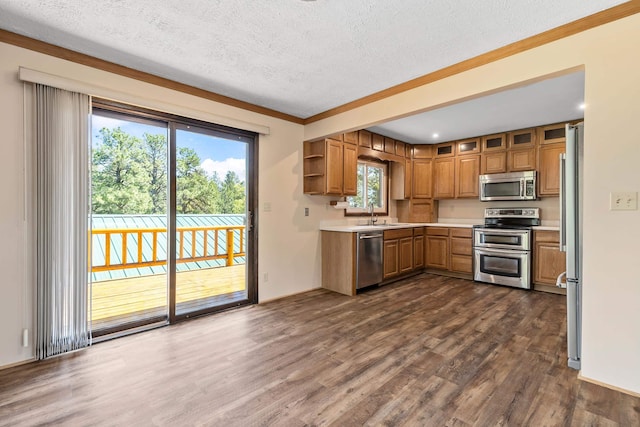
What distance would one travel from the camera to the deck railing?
439 centimetres

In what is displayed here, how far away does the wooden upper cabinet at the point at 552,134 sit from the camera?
14.5ft

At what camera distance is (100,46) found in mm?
2381

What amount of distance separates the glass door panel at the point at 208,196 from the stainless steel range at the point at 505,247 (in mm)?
3725

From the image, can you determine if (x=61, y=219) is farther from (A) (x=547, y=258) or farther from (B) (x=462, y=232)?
(A) (x=547, y=258)

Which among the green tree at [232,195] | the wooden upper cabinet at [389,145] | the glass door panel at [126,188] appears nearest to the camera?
the glass door panel at [126,188]

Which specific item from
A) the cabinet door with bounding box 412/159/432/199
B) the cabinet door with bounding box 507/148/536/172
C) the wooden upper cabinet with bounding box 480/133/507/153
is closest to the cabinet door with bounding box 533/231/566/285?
the cabinet door with bounding box 507/148/536/172

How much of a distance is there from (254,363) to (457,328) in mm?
2017

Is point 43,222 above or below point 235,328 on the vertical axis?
above

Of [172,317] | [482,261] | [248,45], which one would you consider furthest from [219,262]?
[482,261]

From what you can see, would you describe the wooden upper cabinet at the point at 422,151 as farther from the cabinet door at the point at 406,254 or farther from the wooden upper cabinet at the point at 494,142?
the cabinet door at the point at 406,254

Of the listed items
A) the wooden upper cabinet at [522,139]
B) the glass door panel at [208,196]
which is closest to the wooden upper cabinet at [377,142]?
the wooden upper cabinet at [522,139]

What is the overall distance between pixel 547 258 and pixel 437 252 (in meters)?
1.60

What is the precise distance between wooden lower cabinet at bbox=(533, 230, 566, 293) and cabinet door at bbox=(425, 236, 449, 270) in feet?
4.23

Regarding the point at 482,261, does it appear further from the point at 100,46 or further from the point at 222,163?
the point at 100,46
